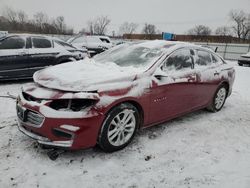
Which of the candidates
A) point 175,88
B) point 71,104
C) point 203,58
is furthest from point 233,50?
point 71,104

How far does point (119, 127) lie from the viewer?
3322mm

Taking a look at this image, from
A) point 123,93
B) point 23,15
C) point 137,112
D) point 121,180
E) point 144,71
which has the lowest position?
point 121,180

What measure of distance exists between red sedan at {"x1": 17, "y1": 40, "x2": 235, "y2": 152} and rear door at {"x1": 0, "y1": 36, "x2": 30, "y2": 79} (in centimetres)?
342

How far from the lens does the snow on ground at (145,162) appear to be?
2.79m

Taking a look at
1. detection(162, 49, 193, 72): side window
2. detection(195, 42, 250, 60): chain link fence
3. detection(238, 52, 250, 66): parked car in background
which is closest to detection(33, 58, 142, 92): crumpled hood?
detection(162, 49, 193, 72): side window

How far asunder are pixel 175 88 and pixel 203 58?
1321 millimetres

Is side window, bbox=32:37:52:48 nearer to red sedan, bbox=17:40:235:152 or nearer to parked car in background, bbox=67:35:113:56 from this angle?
red sedan, bbox=17:40:235:152

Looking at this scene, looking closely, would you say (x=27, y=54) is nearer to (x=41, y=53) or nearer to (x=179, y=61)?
(x=41, y=53)

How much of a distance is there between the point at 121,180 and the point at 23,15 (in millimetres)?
73952

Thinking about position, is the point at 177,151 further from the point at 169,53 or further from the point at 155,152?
the point at 169,53

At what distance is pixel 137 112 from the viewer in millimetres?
3465

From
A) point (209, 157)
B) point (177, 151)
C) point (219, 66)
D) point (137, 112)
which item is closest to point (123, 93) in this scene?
point (137, 112)

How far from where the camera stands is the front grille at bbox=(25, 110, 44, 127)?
2920 millimetres

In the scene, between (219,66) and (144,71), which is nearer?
(144,71)
